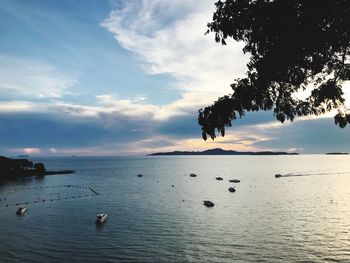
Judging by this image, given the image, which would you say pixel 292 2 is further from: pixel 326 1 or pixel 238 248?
pixel 238 248

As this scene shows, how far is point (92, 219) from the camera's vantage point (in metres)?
61.6

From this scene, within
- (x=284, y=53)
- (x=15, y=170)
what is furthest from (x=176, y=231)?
(x=15, y=170)

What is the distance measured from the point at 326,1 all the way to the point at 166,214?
5501cm

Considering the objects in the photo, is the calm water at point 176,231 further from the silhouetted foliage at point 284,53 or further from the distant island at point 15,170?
the distant island at point 15,170

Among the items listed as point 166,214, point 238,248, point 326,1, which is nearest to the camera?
point 326,1

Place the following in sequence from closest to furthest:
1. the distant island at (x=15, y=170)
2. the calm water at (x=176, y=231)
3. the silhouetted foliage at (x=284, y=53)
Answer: the silhouetted foliage at (x=284, y=53), the calm water at (x=176, y=231), the distant island at (x=15, y=170)

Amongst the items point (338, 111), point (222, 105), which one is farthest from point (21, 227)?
point (338, 111)

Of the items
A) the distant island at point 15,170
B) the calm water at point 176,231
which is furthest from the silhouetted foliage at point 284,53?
the distant island at point 15,170

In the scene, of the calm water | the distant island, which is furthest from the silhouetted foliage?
the distant island

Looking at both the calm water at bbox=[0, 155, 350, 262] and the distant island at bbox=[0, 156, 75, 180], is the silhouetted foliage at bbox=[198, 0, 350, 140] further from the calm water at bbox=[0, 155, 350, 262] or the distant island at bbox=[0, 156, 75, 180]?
the distant island at bbox=[0, 156, 75, 180]

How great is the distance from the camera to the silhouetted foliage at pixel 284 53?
19.0 m

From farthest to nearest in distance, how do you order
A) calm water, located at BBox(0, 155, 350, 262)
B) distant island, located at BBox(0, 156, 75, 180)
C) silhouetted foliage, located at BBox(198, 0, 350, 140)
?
distant island, located at BBox(0, 156, 75, 180), calm water, located at BBox(0, 155, 350, 262), silhouetted foliage, located at BBox(198, 0, 350, 140)

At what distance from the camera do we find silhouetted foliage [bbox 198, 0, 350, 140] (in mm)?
18953

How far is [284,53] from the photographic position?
806 inches
